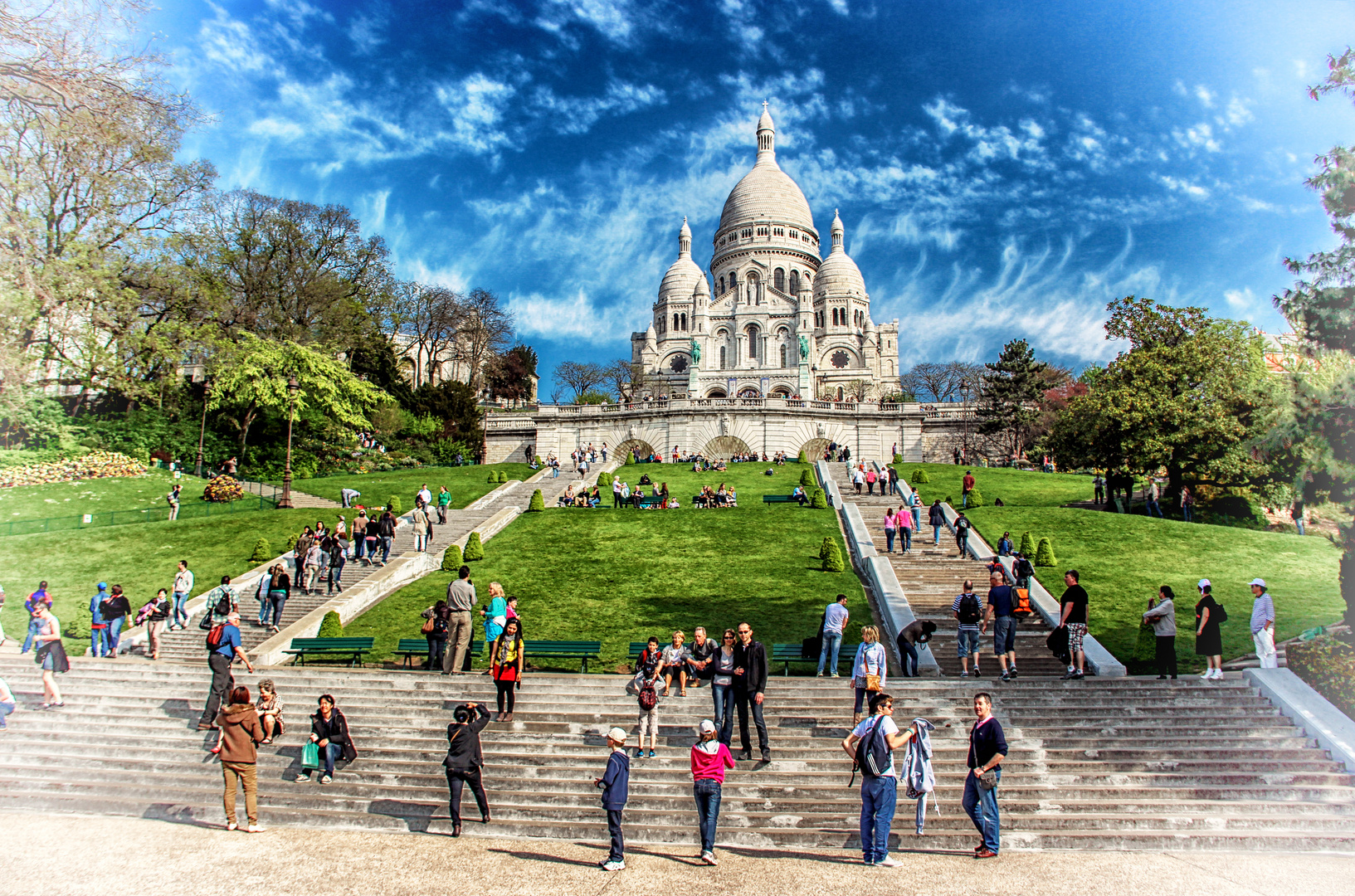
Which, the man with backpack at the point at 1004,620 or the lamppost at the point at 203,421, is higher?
the lamppost at the point at 203,421

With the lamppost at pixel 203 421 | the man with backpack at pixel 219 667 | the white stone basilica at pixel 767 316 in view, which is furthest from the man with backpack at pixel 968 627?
the white stone basilica at pixel 767 316

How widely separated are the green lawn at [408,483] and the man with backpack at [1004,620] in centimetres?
2313

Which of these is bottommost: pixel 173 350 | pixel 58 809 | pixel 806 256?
pixel 58 809

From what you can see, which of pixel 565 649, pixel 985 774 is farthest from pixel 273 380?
pixel 985 774

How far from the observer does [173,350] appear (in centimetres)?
3341

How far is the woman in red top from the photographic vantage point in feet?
34.5

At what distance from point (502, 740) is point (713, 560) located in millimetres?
11128

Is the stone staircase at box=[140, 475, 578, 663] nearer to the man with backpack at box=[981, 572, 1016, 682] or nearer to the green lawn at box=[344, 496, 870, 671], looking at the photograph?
the green lawn at box=[344, 496, 870, 671]

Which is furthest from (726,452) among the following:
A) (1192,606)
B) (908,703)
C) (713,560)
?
(908,703)

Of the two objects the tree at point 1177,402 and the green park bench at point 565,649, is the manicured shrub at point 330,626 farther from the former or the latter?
the tree at point 1177,402

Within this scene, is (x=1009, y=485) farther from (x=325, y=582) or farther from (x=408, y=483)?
(x=325, y=582)

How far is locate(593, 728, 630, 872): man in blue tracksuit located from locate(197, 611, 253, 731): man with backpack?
20.4ft

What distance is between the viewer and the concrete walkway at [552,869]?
Result: 725 cm

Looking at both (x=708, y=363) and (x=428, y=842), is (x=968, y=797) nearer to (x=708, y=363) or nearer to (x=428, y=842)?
(x=428, y=842)
